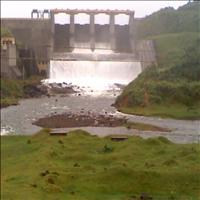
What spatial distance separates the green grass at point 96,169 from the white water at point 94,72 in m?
4.07

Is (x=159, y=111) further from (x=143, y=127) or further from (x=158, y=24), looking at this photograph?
(x=158, y=24)

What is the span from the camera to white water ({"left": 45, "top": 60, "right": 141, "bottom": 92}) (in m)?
16.1

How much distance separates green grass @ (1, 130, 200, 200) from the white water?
4070 mm

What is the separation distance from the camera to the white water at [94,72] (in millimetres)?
16062

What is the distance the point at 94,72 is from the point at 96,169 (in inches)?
396

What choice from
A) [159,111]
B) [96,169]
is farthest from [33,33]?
[96,169]

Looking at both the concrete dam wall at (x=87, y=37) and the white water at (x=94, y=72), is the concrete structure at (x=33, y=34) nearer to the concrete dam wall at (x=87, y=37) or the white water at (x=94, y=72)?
the concrete dam wall at (x=87, y=37)

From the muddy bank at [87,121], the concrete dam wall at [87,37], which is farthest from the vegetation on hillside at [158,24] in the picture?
the muddy bank at [87,121]

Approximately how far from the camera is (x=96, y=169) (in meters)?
8.94

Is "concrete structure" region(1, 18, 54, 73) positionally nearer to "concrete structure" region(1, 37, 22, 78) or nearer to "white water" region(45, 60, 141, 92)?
"concrete structure" region(1, 37, 22, 78)

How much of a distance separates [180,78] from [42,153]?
156 inches

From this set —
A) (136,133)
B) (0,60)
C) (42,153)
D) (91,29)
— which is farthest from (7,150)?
(91,29)

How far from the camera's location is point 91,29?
83.0 ft

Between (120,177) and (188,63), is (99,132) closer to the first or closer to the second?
(188,63)
